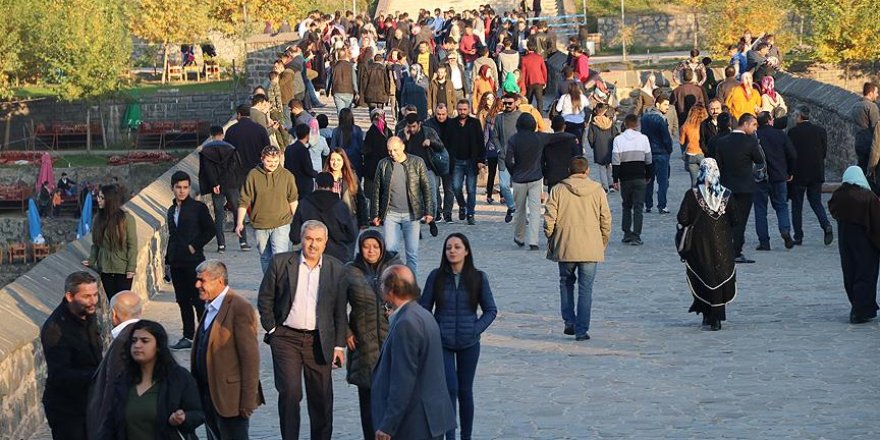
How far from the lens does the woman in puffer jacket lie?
1108 cm

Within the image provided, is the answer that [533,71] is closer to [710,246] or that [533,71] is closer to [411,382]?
[710,246]

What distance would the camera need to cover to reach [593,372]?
13508 mm

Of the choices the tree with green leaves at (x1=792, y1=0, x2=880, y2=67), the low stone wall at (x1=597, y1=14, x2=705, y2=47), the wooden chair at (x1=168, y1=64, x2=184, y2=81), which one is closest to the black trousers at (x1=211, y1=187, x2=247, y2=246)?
the tree with green leaves at (x1=792, y1=0, x2=880, y2=67)

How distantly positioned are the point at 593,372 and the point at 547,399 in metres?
0.97

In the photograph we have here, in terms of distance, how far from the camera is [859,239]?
1509 centimetres

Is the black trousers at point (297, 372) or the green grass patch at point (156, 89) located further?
the green grass patch at point (156, 89)

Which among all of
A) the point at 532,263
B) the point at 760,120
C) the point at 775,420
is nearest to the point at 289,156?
the point at 532,263

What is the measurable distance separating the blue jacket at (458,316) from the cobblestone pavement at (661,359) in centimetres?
83

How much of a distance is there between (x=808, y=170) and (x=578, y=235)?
6.11m

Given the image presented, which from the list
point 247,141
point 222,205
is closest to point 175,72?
point 247,141

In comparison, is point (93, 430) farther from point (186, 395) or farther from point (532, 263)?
point (532, 263)

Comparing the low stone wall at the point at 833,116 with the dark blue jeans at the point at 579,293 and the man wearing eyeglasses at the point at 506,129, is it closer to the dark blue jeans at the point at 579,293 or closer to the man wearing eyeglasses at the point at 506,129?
the man wearing eyeglasses at the point at 506,129

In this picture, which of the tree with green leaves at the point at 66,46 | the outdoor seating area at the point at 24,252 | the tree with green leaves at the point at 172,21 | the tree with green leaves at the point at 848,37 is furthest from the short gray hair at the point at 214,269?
the tree with green leaves at the point at 172,21

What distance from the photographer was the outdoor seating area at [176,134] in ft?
178
